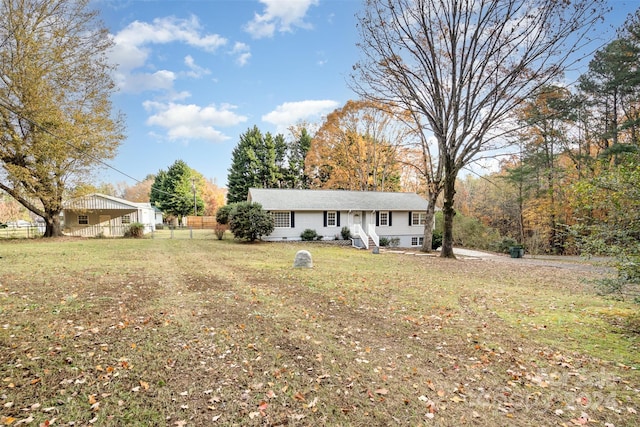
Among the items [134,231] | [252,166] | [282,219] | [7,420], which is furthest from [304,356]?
[252,166]

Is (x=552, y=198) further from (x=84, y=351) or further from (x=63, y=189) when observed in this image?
(x=63, y=189)

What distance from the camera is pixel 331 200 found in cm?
2416

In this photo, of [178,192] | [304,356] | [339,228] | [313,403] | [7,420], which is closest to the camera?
[7,420]

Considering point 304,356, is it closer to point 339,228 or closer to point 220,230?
point 220,230

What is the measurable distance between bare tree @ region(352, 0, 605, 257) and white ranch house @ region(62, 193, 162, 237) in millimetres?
20876

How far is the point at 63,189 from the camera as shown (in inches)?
762

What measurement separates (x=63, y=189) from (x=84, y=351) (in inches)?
821

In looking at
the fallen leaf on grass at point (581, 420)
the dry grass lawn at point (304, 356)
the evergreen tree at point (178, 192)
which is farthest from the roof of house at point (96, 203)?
the fallen leaf on grass at point (581, 420)

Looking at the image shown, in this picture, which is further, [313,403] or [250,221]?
[250,221]

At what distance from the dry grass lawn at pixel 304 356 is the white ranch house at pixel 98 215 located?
16770mm

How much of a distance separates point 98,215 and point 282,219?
17.6m

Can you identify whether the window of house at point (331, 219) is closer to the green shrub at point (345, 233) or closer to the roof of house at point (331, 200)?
the roof of house at point (331, 200)

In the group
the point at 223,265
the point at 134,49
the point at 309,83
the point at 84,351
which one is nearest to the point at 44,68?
the point at 134,49

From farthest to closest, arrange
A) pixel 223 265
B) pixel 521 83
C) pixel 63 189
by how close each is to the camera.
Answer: pixel 63 189, pixel 521 83, pixel 223 265
